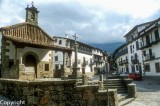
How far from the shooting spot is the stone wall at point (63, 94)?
7145mm

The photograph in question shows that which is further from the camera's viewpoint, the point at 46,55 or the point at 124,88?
the point at 46,55

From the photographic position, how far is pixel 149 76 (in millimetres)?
33750

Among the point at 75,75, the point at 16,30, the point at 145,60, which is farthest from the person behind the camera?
the point at 145,60

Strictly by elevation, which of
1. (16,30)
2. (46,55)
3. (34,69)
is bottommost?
(34,69)

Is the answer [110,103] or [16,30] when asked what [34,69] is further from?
[110,103]

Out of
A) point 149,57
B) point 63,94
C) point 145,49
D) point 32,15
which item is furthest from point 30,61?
point 145,49

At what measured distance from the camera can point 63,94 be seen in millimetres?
7387

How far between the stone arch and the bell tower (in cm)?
413

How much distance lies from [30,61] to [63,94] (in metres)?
13.3

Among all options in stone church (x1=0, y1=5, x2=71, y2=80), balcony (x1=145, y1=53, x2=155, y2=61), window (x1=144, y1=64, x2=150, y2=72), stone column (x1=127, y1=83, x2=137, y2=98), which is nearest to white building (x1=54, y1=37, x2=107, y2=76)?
window (x1=144, y1=64, x2=150, y2=72)

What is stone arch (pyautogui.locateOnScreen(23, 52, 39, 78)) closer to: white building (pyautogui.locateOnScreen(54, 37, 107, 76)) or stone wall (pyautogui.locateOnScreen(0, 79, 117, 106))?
stone wall (pyautogui.locateOnScreen(0, 79, 117, 106))

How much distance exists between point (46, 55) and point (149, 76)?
2108 centimetres

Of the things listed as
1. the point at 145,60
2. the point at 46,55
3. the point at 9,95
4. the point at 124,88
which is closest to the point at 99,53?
the point at 145,60

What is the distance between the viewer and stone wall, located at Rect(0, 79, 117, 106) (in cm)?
714
